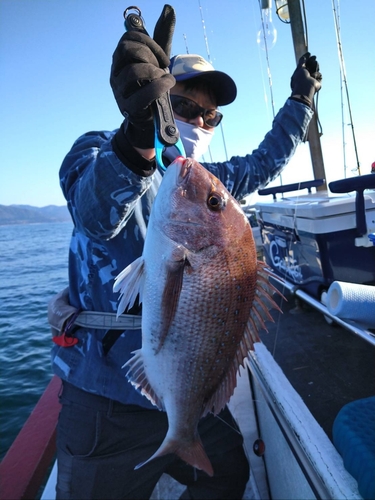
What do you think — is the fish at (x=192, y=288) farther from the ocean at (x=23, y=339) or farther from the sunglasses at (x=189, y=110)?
the ocean at (x=23, y=339)

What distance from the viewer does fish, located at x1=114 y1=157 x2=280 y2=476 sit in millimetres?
1217

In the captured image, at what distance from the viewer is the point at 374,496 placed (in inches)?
43.4

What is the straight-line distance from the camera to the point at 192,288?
47.6 inches

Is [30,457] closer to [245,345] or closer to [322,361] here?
[245,345]

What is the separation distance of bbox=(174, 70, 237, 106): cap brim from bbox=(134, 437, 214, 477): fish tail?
195 cm

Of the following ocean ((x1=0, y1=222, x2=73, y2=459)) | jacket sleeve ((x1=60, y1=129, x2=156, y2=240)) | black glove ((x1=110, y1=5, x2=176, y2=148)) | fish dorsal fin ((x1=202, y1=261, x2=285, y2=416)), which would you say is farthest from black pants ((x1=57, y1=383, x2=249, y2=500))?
ocean ((x1=0, y1=222, x2=73, y2=459))

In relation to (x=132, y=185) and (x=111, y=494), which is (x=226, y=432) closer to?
(x=111, y=494)

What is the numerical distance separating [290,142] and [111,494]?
270 cm

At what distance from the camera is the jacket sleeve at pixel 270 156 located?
2.45 metres

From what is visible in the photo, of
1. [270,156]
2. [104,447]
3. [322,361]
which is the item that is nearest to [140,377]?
[104,447]

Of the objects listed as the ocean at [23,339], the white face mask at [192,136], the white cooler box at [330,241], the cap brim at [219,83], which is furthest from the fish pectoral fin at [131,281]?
the ocean at [23,339]

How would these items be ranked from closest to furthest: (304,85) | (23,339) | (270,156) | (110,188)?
(110,188) → (304,85) → (270,156) → (23,339)

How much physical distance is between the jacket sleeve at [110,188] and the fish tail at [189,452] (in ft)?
3.07

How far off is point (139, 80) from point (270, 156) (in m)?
1.65
